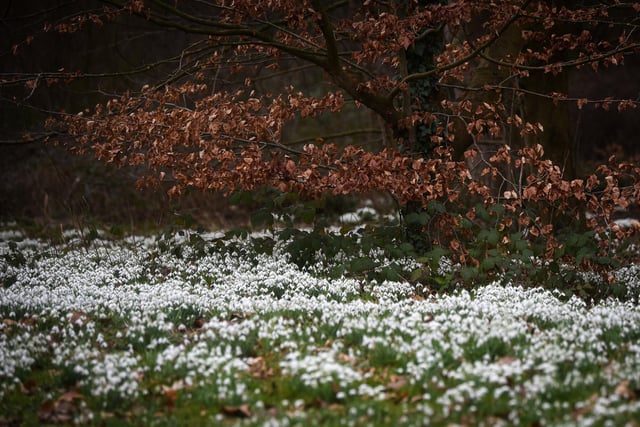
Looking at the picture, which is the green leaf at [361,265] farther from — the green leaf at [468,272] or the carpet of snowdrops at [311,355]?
the green leaf at [468,272]

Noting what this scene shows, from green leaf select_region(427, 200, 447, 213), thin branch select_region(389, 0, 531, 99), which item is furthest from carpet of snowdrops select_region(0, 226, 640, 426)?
thin branch select_region(389, 0, 531, 99)

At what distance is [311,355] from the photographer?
5.78m

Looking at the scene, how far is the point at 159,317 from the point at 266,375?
179 centimetres

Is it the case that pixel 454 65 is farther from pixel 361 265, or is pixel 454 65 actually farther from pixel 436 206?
pixel 361 265

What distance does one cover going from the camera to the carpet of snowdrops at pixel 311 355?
475 centimetres

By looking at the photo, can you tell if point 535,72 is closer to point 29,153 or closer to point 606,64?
point 606,64

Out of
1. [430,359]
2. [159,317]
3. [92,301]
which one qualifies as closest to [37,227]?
[92,301]

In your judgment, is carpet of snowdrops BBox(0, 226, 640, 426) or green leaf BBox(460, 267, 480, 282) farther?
green leaf BBox(460, 267, 480, 282)

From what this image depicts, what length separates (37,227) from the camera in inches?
625

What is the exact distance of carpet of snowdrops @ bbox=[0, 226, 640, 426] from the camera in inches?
187

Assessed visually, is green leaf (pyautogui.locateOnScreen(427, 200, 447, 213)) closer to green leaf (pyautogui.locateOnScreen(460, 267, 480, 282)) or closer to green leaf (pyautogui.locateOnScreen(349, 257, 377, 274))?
green leaf (pyautogui.locateOnScreen(460, 267, 480, 282))

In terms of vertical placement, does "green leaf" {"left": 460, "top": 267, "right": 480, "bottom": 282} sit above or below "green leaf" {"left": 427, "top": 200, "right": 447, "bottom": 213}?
below

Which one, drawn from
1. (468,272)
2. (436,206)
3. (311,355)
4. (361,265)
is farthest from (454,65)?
(311,355)

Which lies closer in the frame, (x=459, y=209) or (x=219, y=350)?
(x=219, y=350)
